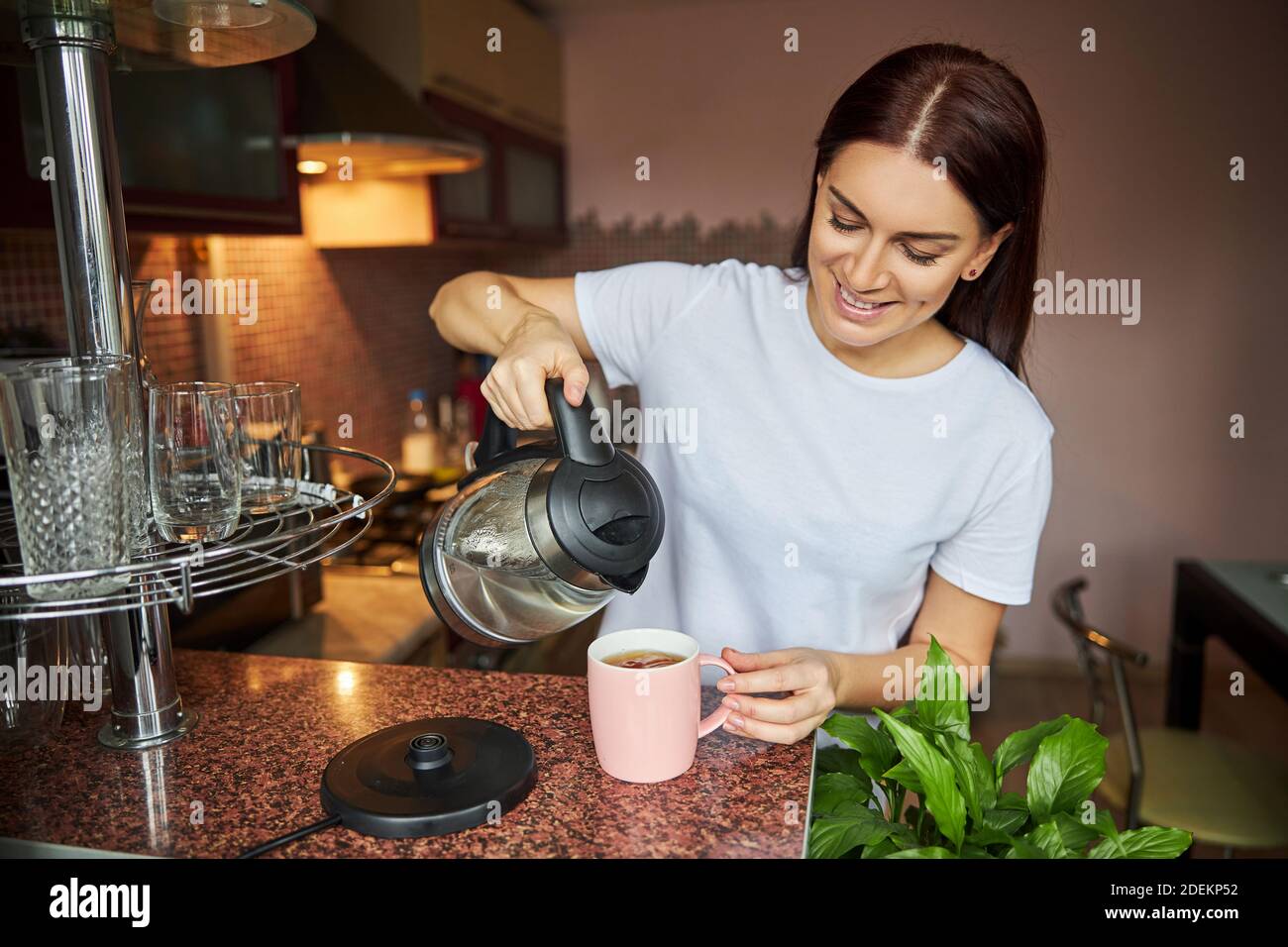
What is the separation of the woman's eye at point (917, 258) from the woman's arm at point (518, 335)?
32cm

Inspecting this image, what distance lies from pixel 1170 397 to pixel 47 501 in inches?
137

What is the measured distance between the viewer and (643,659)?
0.78 meters

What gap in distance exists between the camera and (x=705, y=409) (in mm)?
1164

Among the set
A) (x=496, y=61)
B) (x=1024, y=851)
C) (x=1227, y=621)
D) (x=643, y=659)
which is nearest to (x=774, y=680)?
(x=643, y=659)

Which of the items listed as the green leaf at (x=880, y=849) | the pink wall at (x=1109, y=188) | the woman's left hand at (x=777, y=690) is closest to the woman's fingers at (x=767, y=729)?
the woman's left hand at (x=777, y=690)

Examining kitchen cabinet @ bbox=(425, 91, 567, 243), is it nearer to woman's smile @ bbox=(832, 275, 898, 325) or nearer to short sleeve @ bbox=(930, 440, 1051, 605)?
woman's smile @ bbox=(832, 275, 898, 325)

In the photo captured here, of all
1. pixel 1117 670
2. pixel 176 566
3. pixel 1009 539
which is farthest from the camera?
pixel 1117 670

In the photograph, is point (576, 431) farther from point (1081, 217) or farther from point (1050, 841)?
point (1081, 217)

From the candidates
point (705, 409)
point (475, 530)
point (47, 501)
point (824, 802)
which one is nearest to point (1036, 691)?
point (705, 409)

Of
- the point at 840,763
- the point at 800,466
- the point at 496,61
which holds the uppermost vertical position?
the point at 496,61

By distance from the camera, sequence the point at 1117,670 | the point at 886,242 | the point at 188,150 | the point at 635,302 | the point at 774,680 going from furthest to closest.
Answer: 1. the point at 1117,670
2. the point at 188,150
3. the point at 635,302
4. the point at 886,242
5. the point at 774,680

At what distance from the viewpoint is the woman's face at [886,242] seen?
35.2 inches

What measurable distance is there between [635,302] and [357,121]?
0.96m
